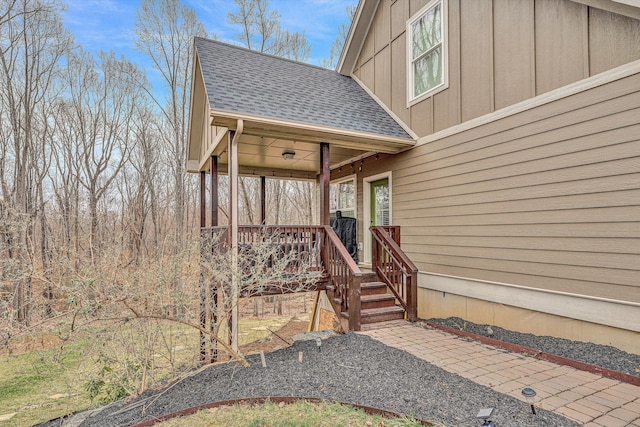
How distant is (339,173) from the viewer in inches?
369

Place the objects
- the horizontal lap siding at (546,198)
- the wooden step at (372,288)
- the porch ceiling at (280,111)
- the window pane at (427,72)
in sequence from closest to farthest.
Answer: the horizontal lap siding at (546,198) < the porch ceiling at (280,111) < the wooden step at (372,288) < the window pane at (427,72)

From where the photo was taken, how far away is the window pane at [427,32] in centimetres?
608

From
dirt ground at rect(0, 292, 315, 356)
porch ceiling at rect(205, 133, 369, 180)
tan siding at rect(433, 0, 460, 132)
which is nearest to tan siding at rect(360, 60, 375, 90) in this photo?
porch ceiling at rect(205, 133, 369, 180)

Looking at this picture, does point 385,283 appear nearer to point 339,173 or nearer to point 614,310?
point 614,310

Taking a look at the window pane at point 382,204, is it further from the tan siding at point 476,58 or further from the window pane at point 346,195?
the tan siding at point 476,58

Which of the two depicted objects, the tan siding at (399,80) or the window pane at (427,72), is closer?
the window pane at (427,72)

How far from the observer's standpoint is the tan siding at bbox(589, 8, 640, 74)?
3.44 meters

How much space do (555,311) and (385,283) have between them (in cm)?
252

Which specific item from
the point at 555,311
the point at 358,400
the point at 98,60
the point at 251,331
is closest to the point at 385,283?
the point at 555,311

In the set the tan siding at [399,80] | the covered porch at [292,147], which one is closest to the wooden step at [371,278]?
the covered porch at [292,147]

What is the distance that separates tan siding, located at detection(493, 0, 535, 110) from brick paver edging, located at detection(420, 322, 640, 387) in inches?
130

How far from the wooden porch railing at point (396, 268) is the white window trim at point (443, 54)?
2594 mm

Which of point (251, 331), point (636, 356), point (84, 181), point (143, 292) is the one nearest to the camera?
point (636, 356)

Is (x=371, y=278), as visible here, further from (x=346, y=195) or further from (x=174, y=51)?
(x=174, y=51)
